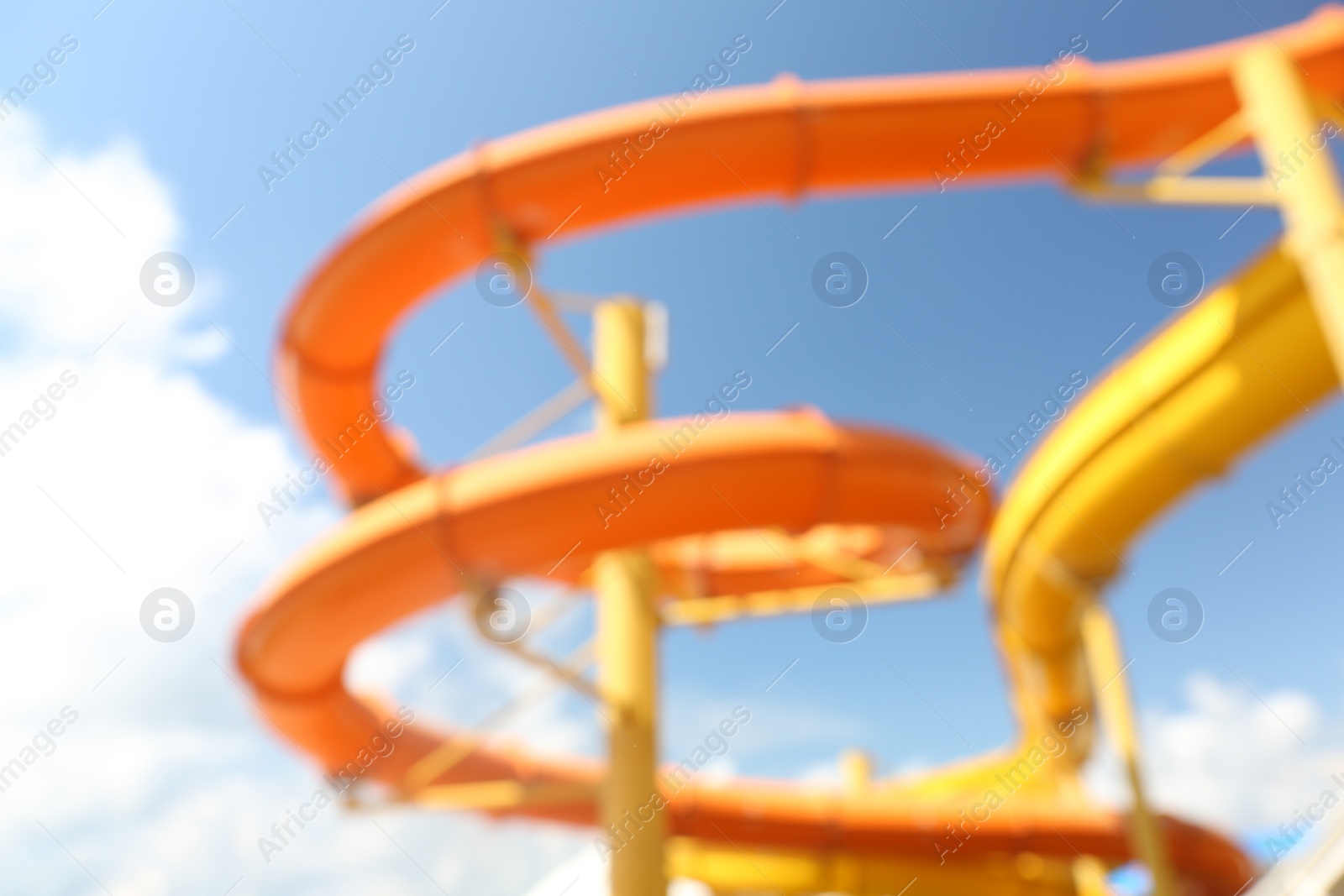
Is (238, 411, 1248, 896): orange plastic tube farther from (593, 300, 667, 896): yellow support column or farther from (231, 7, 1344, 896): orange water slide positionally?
(593, 300, 667, 896): yellow support column

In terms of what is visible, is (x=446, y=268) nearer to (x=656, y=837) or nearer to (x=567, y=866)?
(x=656, y=837)

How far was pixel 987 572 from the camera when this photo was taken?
759cm

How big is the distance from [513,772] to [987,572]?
4909mm

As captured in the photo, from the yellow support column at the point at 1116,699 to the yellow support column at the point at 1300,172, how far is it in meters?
3.00

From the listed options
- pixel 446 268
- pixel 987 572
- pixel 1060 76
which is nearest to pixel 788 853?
pixel 987 572

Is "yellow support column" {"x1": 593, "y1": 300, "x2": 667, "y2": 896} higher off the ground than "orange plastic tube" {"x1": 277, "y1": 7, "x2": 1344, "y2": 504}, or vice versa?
"orange plastic tube" {"x1": 277, "y1": 7, "x2": 1344, "y2": 504}

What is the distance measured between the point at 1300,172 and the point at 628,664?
484 cm

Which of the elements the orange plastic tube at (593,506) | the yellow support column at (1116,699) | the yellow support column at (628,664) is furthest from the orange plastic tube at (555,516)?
the yellow support column at (1116,699)

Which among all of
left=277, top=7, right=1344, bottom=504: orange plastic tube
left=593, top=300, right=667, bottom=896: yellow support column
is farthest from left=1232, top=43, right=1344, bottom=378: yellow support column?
left=593, top=300, right=667, bottom=896: yellow support column

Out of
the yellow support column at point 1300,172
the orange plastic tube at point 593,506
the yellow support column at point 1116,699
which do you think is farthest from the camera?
the yellow support column at point 1116,699

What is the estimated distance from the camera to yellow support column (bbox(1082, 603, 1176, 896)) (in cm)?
686

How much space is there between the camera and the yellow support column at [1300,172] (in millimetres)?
4262

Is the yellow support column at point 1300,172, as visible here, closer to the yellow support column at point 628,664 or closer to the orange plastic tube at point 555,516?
the orange plastic tube at point 555,516

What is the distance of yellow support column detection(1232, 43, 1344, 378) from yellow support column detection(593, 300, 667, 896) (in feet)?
14.0
